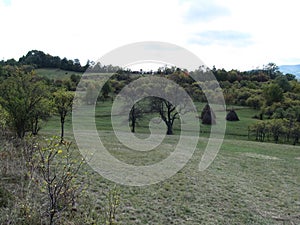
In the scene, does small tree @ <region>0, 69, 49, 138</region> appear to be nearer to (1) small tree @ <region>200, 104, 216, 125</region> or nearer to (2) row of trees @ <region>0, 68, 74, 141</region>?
(2) row of trees @ <region>0, 68, 74, 141</region>

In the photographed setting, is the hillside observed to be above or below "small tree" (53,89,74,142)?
above

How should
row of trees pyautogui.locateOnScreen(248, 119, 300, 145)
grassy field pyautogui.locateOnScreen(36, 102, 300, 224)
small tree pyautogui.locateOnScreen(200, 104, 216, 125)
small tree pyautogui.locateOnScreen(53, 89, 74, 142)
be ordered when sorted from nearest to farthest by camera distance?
grassy field pyautogui.locateOnScreen(36, 102, 300, 224) < small tree pyautogui.locateOnScreen(53, 89, 74, 142) < row of trees pyautogui.locateOnScreen(248, 119, 300, 145) < small tree pyautogui.locateOnScreen(200, 104, 216, 125)

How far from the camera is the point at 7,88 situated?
Result: 13.9m

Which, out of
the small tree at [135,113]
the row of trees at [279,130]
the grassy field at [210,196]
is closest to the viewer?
the grassy field at [210,196]

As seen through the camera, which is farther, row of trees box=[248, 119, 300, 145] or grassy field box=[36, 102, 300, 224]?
row of trees box=[248, 119, 300, 145]

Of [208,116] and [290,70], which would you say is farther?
[290,70]

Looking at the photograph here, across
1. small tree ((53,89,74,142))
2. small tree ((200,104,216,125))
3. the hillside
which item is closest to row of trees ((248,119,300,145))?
small tree ((200,104,216,125))

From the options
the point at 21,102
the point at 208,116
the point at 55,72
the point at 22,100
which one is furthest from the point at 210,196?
the point at 55,72

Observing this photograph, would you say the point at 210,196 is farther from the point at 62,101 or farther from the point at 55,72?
the point at 55,72

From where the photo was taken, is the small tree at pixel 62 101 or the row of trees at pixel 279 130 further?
the row of trees at pixel 279 130

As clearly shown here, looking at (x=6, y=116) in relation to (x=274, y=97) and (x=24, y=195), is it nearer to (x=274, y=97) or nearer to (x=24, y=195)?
(x=24, y=195)

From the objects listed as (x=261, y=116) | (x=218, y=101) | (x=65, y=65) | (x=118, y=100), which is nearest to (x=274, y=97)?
(x=261, y=116)

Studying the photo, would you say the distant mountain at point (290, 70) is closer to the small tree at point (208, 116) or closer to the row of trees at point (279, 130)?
the row of trees at point (279, 130)

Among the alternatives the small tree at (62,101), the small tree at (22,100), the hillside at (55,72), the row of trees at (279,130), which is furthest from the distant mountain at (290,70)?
the small tree at (22,100)
